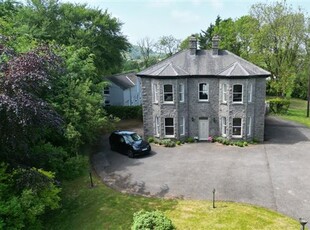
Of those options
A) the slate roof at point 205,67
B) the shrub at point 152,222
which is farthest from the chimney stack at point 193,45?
the shrub at point 152,222

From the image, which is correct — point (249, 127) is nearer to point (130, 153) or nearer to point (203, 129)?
point (203, 129)

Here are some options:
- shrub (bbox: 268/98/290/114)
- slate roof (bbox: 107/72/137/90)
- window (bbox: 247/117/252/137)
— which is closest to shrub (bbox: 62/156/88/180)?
window (bbox: 247/117/252/137)

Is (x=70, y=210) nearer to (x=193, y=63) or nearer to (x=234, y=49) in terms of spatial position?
(x=193, y=63)

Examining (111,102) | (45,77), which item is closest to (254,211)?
(45,77)

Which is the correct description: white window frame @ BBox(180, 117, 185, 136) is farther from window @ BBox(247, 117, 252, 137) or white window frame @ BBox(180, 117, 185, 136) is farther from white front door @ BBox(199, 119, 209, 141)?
window @ BBox(247, 117, 252, 137)

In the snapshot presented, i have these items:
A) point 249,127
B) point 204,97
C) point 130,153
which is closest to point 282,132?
point 249,127

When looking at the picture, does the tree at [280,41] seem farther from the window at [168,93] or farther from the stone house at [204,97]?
the window at [168,93]
